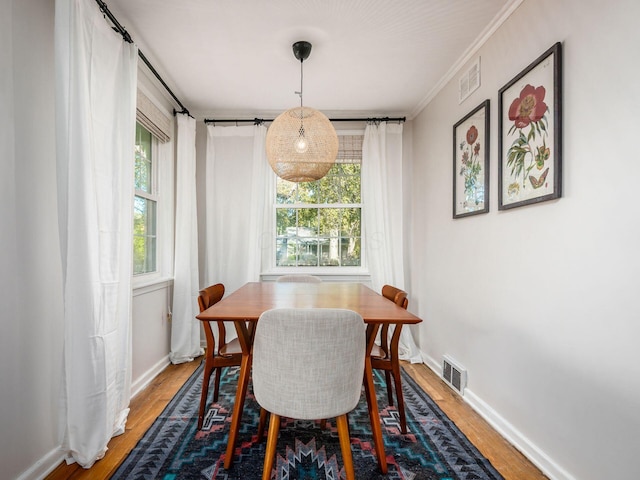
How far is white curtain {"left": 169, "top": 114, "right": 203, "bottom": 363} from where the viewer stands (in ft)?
10.6

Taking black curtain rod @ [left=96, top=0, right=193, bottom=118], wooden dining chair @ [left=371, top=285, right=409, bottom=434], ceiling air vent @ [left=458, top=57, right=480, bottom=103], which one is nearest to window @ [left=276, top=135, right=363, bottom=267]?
ceiling air vent @ [left=458, top=57, right=480, bottom=103]

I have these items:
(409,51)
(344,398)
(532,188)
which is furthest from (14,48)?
(532,188)

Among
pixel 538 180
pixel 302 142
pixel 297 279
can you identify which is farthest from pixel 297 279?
pixel 538 180

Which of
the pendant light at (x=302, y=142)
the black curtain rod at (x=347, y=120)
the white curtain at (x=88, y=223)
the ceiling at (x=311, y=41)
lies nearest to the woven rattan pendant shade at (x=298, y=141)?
the pendant light at (x=302, y=142)

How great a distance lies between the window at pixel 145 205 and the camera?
2.88 m

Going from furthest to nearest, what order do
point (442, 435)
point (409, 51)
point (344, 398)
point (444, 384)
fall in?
point (444, 384)
point (409, 51)
point (442, 435)
point (344, 398)

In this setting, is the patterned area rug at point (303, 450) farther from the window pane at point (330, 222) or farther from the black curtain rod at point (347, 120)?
the black curtain rod at point (347, 120)

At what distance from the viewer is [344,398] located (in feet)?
4.66

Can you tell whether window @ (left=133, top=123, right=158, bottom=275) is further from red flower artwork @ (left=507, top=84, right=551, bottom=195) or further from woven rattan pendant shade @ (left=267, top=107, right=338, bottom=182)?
red flower artwork @ (left=507, top=84, right=551, bottom=195)

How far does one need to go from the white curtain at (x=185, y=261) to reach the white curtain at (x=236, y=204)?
24cm

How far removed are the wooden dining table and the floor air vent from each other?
3.11ft

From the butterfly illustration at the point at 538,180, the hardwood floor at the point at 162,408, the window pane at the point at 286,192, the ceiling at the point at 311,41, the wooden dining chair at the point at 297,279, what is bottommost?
the hardwood floor at the point at 162,408

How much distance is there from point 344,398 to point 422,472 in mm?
678

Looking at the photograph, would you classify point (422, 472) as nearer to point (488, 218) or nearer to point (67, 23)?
→ point (488, 218)
